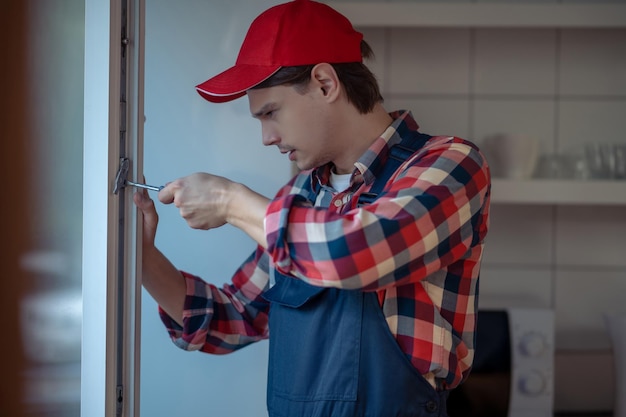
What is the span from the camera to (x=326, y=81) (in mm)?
944

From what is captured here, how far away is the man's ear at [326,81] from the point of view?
0.93 meters

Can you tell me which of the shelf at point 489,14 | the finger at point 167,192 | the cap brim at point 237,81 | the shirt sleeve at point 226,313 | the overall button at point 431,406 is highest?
the shelf at point 489,14

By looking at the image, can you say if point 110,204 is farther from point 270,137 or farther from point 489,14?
point 489,14

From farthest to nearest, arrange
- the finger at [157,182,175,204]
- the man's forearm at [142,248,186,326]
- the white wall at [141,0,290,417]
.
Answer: the white wall at [141,0,290,417] → the man's forearm at [142,248,186,326] → the finger at [157,182,175,204]

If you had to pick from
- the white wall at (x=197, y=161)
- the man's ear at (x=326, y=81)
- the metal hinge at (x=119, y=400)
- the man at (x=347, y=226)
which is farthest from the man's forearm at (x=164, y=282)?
the man's ear at (x=326, y=81)

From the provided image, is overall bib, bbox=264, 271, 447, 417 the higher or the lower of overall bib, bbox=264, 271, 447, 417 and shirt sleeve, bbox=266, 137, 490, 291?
the lower

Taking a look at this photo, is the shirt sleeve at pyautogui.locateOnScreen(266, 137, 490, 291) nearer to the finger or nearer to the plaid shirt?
the plaid shirt

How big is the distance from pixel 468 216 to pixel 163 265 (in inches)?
17.8

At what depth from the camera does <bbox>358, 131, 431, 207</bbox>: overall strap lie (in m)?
0.97

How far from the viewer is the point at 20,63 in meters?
0.90

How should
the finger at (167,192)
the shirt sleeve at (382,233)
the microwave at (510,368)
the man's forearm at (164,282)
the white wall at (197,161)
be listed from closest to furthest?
the shirt sleeve at (382,233)
the finger at (167,192)
the man's forearm at (164,282)
the white wall at (197,161)
the microwave at (510,368)

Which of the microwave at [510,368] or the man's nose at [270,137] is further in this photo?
the microwave at [510,368]

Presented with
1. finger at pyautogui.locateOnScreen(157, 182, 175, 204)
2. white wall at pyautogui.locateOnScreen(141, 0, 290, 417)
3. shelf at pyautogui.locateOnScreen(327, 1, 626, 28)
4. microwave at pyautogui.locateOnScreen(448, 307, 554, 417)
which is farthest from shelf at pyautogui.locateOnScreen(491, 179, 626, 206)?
finger at pyautogui.locateOnScreen(157, 182, 175, 204)

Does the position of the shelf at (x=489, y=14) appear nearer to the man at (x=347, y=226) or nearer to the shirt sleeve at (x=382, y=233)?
the man at (x=347, y=226)
